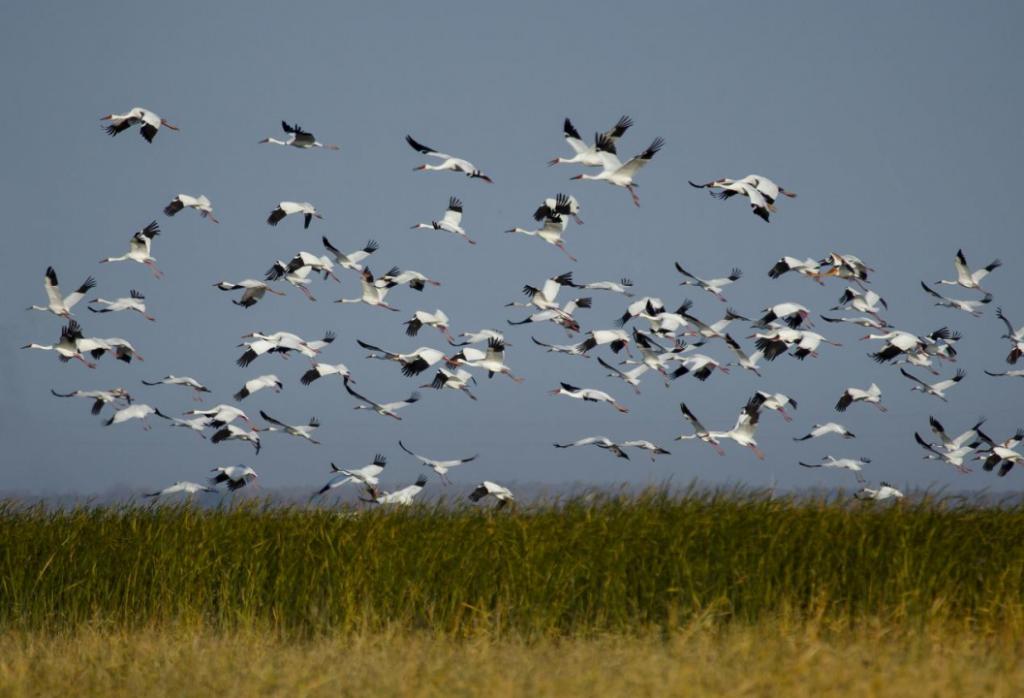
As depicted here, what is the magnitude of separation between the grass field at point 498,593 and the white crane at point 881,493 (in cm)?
52

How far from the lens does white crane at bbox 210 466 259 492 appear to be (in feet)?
64.8

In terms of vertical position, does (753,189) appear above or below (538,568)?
above

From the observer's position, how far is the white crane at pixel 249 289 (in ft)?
73.6

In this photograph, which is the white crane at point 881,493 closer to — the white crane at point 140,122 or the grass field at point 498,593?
the grass field at point 498,593

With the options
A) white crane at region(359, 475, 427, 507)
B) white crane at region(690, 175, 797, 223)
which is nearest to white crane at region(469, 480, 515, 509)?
white crane at region(359, 475, 427, 507)

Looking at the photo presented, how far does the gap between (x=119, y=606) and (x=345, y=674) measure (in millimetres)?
5389

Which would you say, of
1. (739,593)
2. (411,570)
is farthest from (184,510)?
(739,593)

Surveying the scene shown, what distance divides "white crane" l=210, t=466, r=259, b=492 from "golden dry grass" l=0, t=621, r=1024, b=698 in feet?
19.8

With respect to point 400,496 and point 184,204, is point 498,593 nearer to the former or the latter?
point 400,496

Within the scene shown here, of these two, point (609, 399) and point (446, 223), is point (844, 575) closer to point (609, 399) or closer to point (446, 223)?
point (609, 399)

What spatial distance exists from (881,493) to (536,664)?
840cm

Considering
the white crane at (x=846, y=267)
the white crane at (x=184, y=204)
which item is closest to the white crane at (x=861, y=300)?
the white crane at (x=846, y=267)

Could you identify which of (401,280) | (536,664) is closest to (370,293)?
(401,280)

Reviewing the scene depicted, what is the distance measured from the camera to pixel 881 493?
17.7 metres
